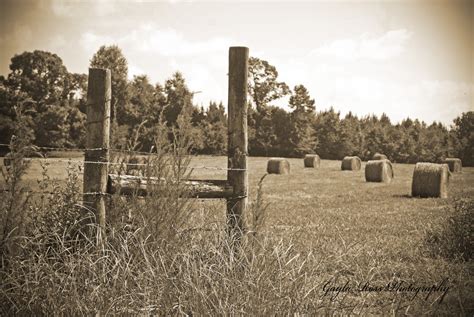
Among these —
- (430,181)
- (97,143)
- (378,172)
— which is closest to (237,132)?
(97,143)

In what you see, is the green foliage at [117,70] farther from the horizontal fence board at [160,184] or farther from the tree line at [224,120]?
the horizontal fence board at [160,184]

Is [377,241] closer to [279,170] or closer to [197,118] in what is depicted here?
[279,170]

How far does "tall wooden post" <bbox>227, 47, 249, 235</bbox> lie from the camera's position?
4.52 meters

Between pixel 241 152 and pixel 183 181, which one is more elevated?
pixel 241 152

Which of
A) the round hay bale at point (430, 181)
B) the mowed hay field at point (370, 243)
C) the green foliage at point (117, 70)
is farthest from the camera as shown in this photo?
the green foliage at point (117, 70)

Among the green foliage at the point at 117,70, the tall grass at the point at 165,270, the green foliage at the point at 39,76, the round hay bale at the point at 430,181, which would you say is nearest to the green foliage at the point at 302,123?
the green foliage at the point at 117,70

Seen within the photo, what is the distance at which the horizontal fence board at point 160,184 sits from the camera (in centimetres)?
414

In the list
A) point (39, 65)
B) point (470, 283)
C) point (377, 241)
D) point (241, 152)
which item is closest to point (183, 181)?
point (241, 152)

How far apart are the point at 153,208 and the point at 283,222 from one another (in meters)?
5.15

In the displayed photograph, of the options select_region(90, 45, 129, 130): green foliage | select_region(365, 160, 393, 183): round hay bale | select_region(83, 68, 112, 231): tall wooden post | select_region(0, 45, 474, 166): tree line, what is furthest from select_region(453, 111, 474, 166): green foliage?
select_region(83, 68, 112, 231): tall wooden post

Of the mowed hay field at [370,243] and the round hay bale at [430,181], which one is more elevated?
the round hay bale at [430,181]

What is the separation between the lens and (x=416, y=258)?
5.89 metres

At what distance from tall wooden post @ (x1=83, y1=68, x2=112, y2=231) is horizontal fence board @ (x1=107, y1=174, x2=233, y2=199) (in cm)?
15

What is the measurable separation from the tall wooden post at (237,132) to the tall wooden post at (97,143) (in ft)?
4.61
